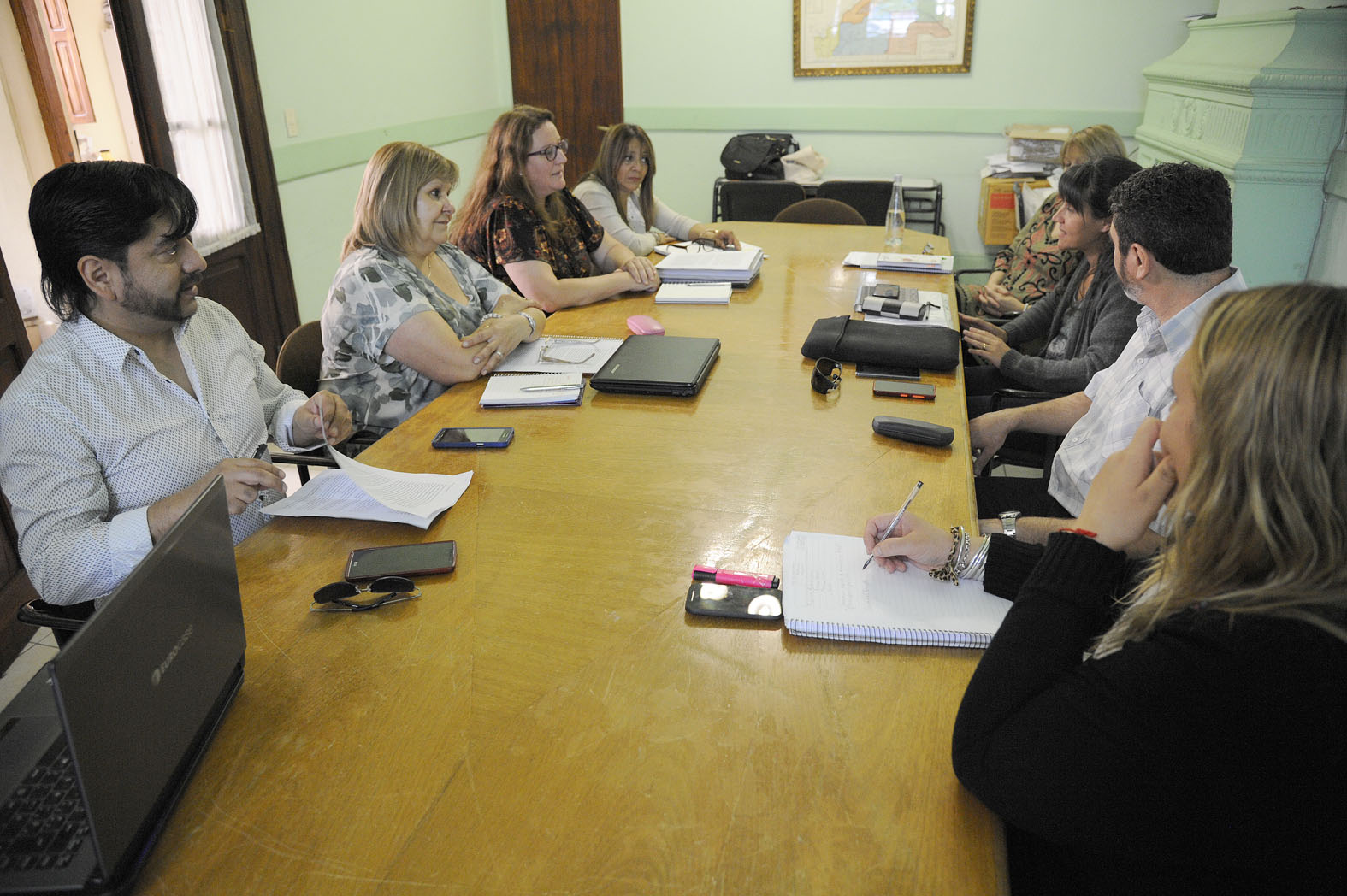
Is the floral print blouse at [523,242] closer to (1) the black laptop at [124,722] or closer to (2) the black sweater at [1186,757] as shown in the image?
(1) the black laptop at [124,722]

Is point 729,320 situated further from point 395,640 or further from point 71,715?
point 71,715

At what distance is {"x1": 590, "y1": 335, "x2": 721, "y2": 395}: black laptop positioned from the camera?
6.55 ft

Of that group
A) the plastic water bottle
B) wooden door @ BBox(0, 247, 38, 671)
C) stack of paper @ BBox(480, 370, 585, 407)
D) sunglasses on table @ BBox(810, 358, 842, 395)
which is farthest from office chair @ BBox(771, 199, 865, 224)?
wooden door @ BBox(0, 247, 38, 671)

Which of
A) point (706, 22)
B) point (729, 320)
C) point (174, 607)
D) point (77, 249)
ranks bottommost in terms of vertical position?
point (729, 320)

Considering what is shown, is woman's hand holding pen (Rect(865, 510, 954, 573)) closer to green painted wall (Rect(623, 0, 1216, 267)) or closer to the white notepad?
the white notepad

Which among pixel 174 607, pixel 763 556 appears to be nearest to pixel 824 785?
pixel 763 556

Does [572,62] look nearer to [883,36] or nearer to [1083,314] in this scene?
[883,36]

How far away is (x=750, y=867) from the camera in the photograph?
819mm

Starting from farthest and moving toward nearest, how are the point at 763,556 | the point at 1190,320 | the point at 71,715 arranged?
1. the point at 1190,320
2. the point at 763,556
3. the point at 71,715

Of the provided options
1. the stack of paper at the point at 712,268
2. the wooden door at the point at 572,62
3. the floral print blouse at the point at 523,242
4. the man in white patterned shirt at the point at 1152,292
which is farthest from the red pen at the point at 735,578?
the wooden door at the point at 572,62

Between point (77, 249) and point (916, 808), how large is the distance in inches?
56.9

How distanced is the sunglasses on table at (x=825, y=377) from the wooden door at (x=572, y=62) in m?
4.36

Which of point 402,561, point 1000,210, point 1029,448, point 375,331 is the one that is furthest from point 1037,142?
point 402,561

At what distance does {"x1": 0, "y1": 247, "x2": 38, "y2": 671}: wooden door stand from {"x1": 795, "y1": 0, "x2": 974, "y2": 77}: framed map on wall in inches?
181
